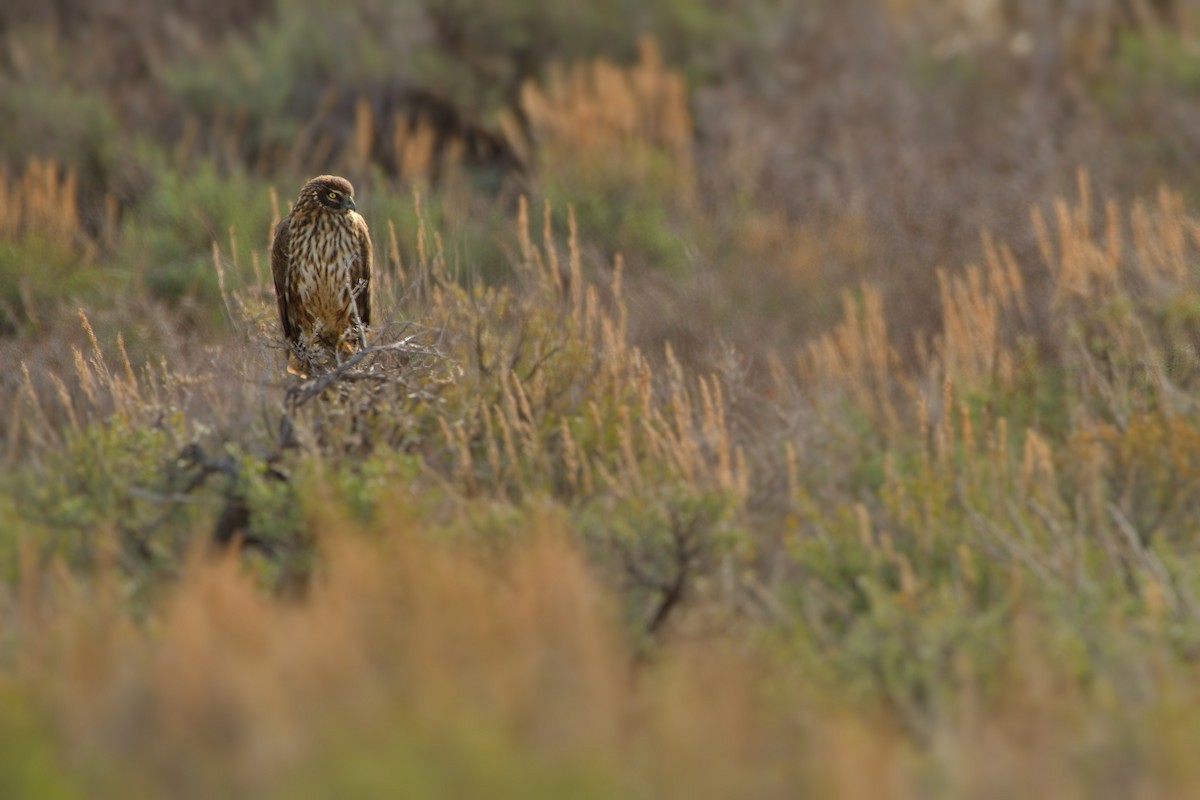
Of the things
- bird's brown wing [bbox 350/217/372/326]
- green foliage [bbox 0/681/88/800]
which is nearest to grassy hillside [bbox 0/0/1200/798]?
green foliage [bbox 0/681/88/800]

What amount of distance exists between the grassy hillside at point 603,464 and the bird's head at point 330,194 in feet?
0.64

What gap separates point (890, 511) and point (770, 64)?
8.94 metres

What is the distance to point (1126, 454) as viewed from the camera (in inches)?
197

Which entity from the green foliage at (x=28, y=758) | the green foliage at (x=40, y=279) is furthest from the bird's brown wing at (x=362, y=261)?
the green foliage at (x=28, y=758)

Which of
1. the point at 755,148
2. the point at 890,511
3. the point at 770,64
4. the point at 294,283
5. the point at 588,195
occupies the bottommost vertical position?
the point at 890,511

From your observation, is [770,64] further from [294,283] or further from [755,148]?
[294,283]

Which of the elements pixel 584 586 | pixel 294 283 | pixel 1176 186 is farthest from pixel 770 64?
pixel 584 586

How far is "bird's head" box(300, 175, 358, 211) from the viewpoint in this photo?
5.80 meters

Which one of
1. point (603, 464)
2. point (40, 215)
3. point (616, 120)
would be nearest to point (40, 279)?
point (40, 215)

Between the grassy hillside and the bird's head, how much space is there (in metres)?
0.20

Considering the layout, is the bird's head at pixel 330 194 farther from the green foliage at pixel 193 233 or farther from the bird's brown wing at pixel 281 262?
the green foliage at pixel 193 233

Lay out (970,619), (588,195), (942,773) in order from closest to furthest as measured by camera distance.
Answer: (942,773) → (970,619) → (588,195)

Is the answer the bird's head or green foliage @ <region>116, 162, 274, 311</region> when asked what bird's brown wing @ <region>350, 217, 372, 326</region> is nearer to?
the bird's head

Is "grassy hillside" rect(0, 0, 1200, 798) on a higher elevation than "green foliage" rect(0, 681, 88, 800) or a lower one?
higher
